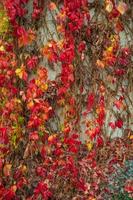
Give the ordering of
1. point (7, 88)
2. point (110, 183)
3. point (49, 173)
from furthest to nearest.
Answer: point (7, 88), point (49, 173), point (110, 183)

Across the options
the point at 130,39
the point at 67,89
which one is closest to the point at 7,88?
the point at 67,89

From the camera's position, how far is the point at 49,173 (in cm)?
448

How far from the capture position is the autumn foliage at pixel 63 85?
15.5 feet

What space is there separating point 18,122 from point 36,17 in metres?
1.12

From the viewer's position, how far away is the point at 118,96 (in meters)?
5.02

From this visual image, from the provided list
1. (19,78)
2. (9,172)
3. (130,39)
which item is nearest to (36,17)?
(19,78)

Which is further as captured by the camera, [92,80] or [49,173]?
[92,80]

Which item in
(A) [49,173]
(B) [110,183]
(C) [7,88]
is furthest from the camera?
(C) [7,88]

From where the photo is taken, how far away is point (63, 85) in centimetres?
489

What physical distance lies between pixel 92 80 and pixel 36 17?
888mm

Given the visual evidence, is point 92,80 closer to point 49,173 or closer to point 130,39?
point 130,39

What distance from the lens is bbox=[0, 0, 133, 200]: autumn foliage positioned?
4.74m

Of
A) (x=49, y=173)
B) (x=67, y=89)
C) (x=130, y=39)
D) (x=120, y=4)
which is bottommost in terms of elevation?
(x=49, y=173)

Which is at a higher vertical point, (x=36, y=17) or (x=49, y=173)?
(x=36, y=17)
